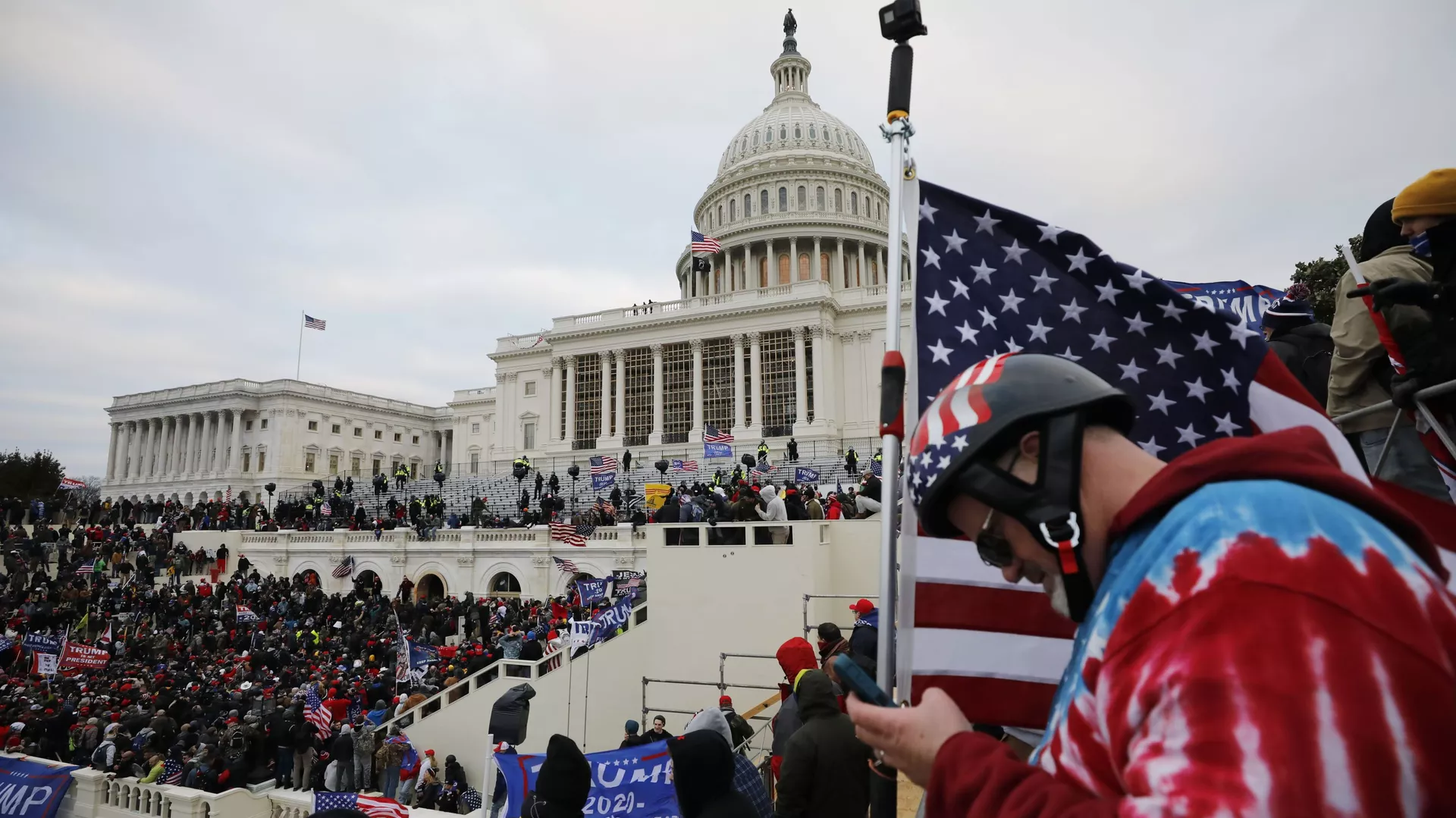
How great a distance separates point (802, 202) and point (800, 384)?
27.3 metres

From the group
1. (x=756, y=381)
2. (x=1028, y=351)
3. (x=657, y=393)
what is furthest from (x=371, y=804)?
(x=657, y=393)

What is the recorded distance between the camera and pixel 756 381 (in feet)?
173

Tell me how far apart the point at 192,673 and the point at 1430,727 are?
2388 cm

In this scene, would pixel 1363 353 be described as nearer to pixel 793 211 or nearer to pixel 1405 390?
pixel 1405 390

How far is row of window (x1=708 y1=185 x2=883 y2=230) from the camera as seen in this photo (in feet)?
238

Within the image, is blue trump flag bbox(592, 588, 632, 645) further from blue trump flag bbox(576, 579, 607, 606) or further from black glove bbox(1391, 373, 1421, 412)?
black glove bbox(1391, 373, 1421, 412)

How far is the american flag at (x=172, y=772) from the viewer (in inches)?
481

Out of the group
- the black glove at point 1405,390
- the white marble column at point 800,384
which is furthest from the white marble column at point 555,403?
the black glove at point 1405,390

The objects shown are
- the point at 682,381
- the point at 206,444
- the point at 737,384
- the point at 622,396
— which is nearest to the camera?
the point at 737,384

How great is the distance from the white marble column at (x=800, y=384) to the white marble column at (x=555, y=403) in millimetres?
18644

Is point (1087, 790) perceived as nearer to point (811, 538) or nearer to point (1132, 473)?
point (1132, 473)

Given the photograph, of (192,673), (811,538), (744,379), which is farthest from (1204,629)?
(744,379)

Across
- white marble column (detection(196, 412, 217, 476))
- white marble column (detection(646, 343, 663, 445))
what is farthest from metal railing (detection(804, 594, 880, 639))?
white marble column (detection(196, 412, 217, 476))

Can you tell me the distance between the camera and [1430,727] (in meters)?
1.00
